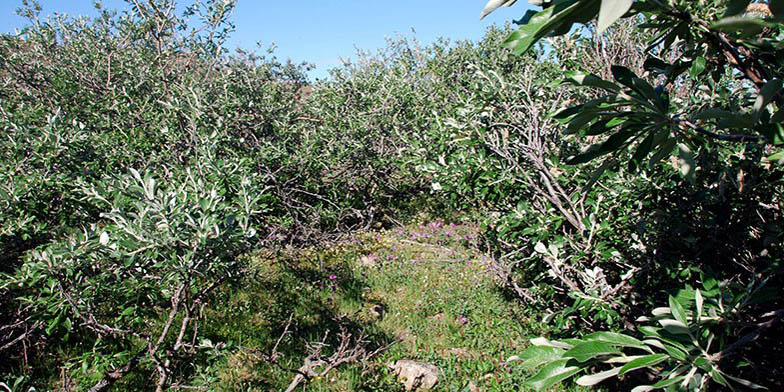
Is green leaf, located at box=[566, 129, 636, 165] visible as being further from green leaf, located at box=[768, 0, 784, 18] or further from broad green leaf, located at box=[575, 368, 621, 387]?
broad green leaf, located at box=[575, 368, 621, 387]

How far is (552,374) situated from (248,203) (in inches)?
77.3

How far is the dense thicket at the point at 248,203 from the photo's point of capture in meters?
2.02

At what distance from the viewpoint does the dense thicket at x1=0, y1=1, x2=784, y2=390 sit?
202 centimetres

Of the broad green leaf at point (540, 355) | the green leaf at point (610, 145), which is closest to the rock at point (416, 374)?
the broad green leaf at point (540, 355)

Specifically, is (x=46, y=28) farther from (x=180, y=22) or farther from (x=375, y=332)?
(x=375, y=332)

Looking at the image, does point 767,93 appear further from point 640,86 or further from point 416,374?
point 416,374

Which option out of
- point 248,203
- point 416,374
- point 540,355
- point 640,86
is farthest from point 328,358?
point 640,86

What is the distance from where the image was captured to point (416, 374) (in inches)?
136

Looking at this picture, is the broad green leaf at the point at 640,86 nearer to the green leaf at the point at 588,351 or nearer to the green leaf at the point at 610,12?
the green leaf at the point at 610,12

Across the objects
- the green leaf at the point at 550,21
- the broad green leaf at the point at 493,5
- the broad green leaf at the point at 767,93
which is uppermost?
the broad green leaf at the point at 493,5

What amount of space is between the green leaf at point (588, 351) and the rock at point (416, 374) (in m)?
2.74

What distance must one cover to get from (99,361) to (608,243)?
3.18 metres

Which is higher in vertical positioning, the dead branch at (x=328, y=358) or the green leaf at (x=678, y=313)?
the green leaf at (x=678, y=313)

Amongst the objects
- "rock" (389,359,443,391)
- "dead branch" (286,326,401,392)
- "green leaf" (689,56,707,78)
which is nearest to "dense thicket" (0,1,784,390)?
"green leaf" (689,56,707,78)
